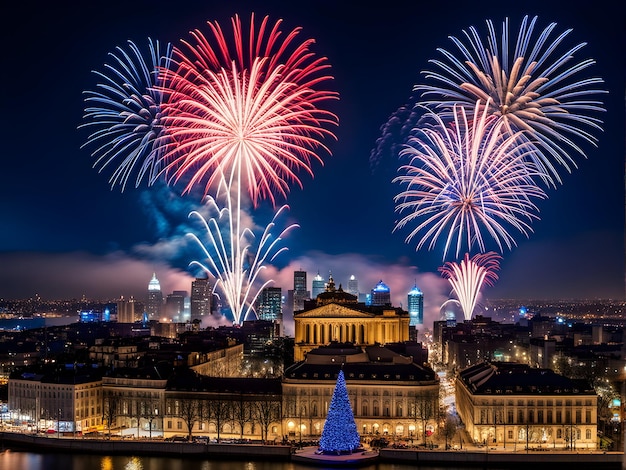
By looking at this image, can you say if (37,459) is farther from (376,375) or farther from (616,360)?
(616,360)

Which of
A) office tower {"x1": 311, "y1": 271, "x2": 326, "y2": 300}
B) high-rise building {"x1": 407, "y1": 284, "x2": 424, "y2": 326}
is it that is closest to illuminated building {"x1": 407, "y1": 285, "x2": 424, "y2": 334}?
high-rise building {"x1": 407, "y1": 284, "x2": 424, "y2": 326}

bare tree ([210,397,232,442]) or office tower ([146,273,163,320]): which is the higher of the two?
office tower ([146,273,163,320])

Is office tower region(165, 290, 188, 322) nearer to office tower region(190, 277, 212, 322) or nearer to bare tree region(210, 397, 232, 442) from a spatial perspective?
office tower region(190, 277, 212, 322)

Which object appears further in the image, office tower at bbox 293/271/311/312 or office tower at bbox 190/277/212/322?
office tower at bbox 190/277/212/322

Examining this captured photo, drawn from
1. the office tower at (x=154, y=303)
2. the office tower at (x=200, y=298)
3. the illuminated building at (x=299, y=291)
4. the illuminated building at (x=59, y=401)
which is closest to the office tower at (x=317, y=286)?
the illuminated building at (x=299, y=291)

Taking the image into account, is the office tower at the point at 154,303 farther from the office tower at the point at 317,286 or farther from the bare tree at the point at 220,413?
the bare tree at the point at 220,413

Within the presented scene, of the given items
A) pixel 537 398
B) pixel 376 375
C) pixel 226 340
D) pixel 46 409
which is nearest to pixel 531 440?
pixel 537 398
